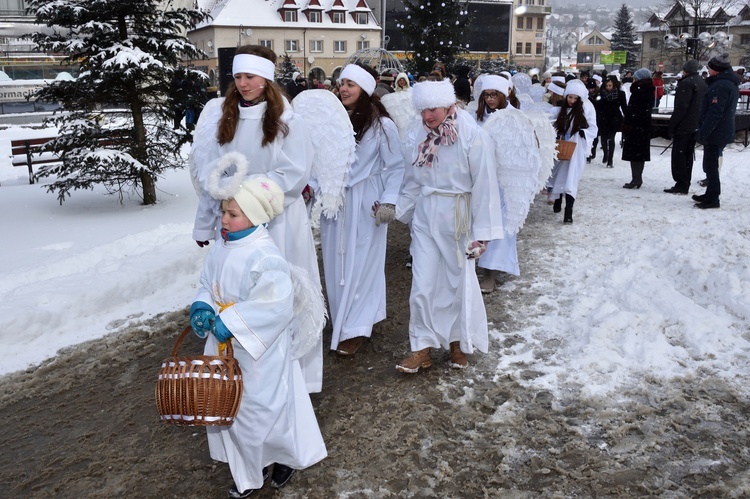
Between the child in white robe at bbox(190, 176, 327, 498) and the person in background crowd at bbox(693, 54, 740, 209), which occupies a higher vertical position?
the person in background crowd at bbox(693, 54, 740, 209)

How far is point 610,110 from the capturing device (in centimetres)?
1395

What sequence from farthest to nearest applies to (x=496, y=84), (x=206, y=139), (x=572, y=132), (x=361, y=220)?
(x=572, y=132), (x=496, y=84), (x=361, y=220), (x=206, y=139)

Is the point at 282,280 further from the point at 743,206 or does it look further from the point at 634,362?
the point at 743,206

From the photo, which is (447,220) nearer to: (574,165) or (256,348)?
(256,348)

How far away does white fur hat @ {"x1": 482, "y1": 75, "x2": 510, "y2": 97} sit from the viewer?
22.5 ft

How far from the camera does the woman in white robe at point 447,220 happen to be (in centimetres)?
457

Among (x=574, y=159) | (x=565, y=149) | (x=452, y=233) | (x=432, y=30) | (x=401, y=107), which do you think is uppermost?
(x=432, y=30)

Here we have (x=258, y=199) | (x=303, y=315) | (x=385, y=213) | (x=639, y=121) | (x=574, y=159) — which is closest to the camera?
(x=258, y=199)

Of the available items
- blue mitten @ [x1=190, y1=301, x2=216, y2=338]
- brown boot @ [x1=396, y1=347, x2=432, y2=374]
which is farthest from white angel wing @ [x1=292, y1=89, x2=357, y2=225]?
blue mitten @ [x1=190, y1=301, x2=216, y2=338]

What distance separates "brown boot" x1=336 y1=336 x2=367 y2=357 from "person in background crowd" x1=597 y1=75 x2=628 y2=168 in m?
10.6

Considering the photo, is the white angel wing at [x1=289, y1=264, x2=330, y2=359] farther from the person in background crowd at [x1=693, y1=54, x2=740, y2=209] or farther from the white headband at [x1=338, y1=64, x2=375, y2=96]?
the person in background crowd at [x1=693, y1=54, x2=740, y2=209]

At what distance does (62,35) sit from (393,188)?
6933 millimetres

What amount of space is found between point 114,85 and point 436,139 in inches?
265

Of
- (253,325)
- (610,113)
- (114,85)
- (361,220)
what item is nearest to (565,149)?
(361,220)
